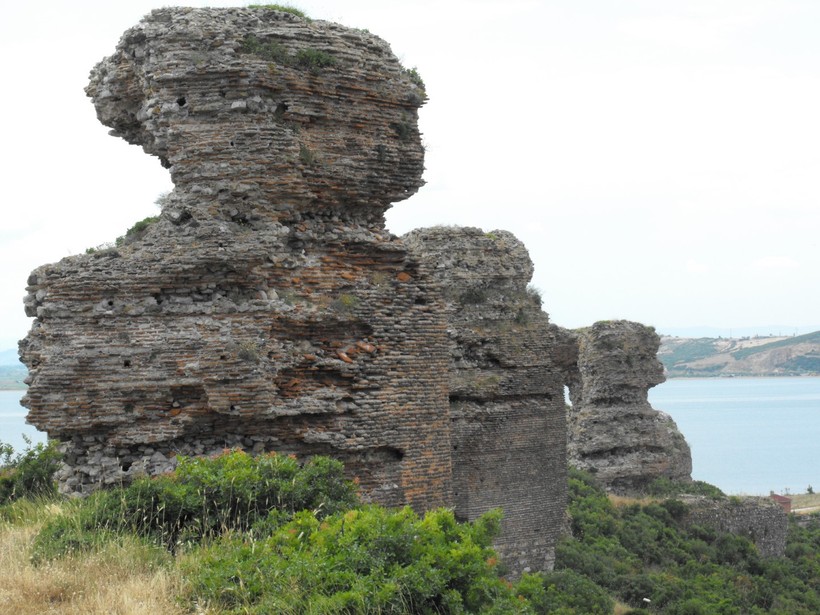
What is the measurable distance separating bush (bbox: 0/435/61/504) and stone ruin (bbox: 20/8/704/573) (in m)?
1.53

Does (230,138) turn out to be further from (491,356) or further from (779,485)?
(779,485)

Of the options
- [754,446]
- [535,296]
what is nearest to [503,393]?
[535,296]

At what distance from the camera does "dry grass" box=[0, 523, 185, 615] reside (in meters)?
6.95

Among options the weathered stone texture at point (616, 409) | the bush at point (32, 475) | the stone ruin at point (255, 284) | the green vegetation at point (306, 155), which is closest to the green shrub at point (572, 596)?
the stone ruin at point (255, 284)

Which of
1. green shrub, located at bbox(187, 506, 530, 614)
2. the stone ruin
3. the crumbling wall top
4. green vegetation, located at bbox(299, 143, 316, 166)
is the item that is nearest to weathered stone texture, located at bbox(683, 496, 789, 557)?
the stone ruin

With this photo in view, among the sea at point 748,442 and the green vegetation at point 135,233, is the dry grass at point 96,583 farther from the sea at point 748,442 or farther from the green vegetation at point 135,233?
the sea at point 748,442

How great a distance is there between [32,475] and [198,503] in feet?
13.5

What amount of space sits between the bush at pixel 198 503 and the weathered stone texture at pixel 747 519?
17928 millimetres

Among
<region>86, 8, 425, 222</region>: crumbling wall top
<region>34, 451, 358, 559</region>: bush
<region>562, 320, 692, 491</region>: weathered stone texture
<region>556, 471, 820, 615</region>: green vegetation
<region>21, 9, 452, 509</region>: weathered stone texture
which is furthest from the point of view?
<region>562, 320, 692, 491</region>: weathered stone texture

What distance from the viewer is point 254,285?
10359mm

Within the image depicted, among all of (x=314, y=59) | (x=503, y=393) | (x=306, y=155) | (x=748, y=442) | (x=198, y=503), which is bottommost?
(x=748, y=442)

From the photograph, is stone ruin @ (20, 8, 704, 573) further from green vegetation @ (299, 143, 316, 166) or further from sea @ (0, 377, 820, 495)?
sea @ (0, 377, 820, 495)

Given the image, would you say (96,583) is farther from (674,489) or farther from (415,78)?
(674,489)

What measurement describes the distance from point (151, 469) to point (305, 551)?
282 centimetres
